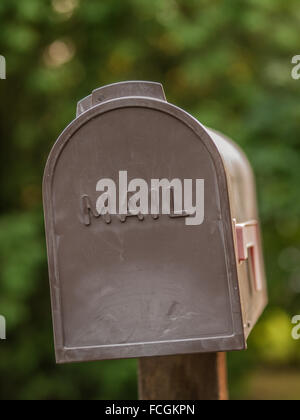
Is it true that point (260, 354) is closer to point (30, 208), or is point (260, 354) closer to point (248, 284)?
point (30, 208)

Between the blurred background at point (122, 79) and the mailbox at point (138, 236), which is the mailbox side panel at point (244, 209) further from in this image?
the blurred background at point (122, 79)

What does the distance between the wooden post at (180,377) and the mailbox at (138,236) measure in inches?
23.2

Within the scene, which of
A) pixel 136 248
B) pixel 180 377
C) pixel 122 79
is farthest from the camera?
pixel 122 79

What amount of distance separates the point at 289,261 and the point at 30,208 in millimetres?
2284

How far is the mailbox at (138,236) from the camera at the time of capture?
183cm

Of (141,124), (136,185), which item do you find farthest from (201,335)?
(141,124)

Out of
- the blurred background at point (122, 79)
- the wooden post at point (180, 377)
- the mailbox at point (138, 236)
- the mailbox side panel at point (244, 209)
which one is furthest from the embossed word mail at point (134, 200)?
the blurred background at point (122, 79)

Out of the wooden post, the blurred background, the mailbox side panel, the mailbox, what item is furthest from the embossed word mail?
the blurred background

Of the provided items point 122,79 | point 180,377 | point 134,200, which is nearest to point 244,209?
point 180,377

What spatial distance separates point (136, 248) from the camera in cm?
185

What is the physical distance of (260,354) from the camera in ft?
22.7

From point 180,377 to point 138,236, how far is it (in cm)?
76

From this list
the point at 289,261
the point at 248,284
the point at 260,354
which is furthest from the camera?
the point at 260,354

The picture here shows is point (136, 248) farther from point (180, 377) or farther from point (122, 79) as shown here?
point (122, 79)
